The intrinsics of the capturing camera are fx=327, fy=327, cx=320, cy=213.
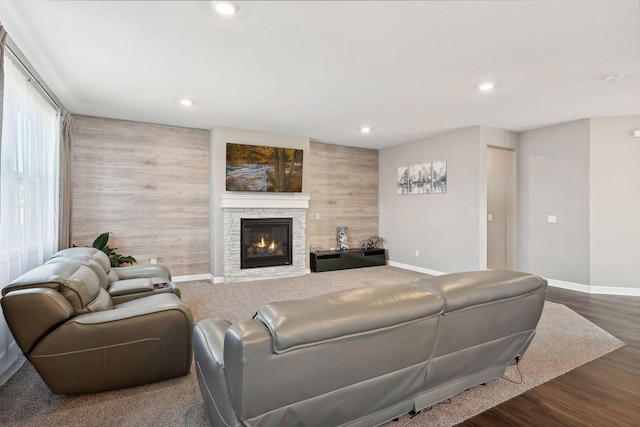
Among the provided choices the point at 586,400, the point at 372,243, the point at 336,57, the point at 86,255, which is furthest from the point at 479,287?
the point at 372,243

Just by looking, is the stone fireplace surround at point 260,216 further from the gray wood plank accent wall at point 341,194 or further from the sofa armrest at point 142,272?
the sofa armrest at point 142,272

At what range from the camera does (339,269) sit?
684 centimetres

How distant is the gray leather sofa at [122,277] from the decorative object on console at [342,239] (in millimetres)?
3897

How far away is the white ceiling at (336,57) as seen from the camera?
2.36 m

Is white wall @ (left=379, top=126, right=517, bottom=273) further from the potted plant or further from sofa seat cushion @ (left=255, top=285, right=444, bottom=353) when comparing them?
the potted plant

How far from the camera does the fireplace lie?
5.87 m

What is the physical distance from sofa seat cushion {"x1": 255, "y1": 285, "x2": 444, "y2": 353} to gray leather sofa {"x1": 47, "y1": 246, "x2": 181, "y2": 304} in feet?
7.80

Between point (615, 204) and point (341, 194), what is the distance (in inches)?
183

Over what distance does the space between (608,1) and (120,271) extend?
5205mm

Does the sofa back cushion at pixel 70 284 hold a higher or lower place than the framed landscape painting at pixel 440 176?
lower

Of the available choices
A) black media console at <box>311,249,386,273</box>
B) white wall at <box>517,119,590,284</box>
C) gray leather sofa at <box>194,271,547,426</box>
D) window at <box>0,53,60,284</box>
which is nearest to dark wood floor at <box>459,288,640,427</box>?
gray leather sofa at <box>194,271,547,426</box>

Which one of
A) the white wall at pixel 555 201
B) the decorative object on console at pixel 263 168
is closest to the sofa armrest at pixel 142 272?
the decorative object on console at pixel 263 168

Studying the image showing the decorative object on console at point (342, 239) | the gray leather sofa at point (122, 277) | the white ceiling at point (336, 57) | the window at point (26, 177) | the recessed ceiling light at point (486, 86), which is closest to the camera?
the white ceiling at point (336, 57)

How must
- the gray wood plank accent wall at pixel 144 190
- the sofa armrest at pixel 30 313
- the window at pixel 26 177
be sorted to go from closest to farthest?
the sofa armrest at pixel 30 313, the window at pixel 26 177, the gray wood plank accent wall at pixel 144 190
